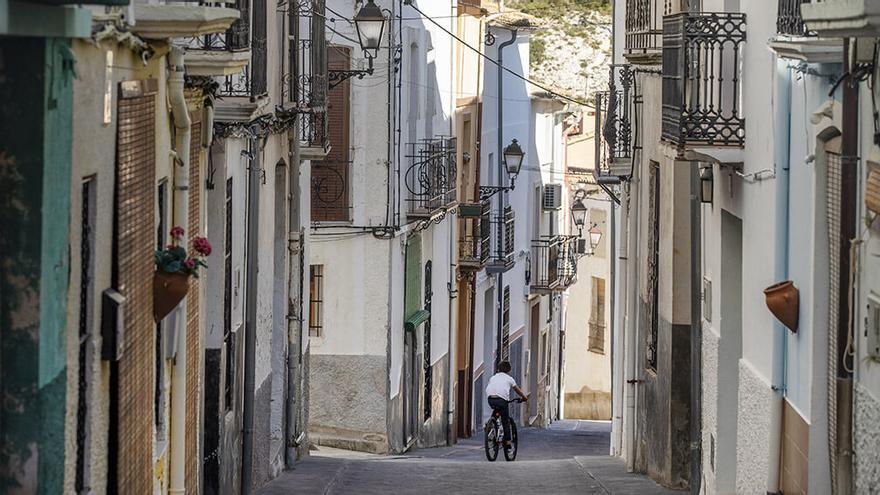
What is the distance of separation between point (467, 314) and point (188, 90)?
73.2ft

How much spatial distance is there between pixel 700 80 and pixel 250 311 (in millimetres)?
4939

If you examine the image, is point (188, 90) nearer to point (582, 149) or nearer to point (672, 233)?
point (672, 233)

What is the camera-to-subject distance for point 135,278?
9.68 metres

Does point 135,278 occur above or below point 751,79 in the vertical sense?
below

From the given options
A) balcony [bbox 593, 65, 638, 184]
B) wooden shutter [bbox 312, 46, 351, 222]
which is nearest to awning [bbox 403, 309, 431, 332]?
wooden shutter [bbox 312, 46, 351, 222]

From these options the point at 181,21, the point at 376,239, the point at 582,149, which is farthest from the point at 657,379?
the point at 582,149

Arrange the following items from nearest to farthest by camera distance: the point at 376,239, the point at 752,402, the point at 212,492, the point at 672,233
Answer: the point at 752,402 < the point at 212,492 < the point at 672,233 < the point at 376,239

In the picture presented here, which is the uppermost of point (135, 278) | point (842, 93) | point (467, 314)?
point (842, 93)

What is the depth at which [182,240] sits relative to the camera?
11273mm

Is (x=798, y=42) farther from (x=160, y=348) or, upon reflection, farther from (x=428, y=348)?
(x=428, y=348)

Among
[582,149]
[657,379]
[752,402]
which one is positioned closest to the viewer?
[752,402]

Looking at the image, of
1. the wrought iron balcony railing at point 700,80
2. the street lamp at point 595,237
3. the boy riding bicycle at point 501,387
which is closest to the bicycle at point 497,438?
the boy riding bicycle at point 501,387

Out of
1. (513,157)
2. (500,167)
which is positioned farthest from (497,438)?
(500,167)

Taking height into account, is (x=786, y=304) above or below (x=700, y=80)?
below
